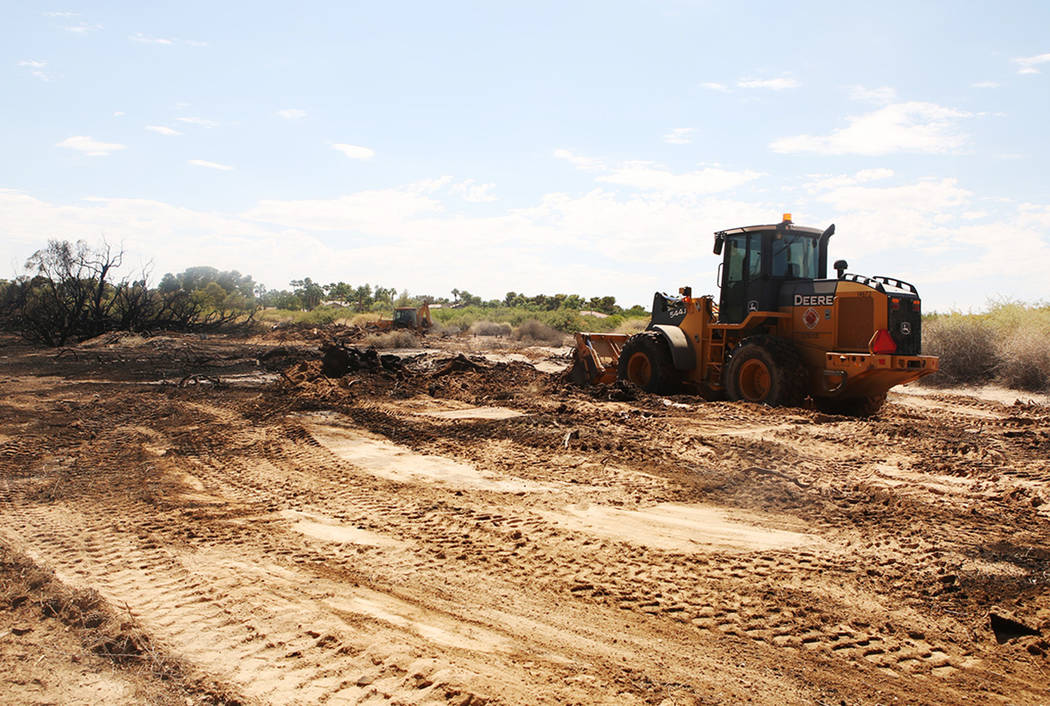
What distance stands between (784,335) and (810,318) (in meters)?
0.57

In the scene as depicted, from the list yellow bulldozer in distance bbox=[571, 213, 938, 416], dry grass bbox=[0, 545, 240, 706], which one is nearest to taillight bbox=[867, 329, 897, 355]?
yellow bulldozer in distance bbox=[571, 213, 938, 416]

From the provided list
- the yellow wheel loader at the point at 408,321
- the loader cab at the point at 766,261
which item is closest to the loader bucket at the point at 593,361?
the loader cab at the point at 766,261

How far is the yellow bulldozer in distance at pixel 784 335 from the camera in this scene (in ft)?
32.9

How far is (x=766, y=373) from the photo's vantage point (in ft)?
35.7

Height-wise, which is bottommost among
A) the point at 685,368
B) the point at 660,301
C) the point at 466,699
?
the point at 466,699

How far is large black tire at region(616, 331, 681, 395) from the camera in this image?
12.6 metres

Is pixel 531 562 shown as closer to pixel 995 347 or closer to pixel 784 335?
pixel 784 335

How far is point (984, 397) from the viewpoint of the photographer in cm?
1452

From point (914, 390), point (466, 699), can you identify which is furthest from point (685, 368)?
point (466, 699)

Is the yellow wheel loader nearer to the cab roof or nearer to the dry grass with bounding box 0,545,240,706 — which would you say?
the cab roof

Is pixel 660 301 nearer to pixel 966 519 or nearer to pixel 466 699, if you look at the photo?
pixel 966 519

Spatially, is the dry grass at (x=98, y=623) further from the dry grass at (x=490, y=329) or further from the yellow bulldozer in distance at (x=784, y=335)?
the dry grass at (x=490, y=329)

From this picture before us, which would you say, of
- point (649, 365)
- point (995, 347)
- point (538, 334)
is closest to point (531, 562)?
point (649, 365)

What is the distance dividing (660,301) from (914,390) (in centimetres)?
640
